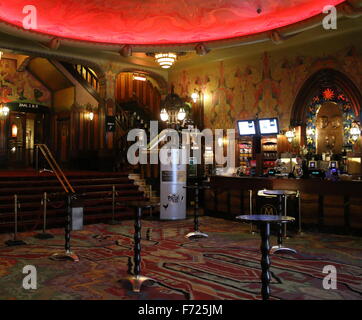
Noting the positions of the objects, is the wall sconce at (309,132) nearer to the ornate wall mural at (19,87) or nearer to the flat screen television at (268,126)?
the flat screen television at (268,126)

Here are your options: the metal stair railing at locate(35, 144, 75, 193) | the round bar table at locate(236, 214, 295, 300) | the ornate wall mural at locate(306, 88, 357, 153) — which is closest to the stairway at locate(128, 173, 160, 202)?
A: the metal stair railing at locate(35, 144, 75, 193)

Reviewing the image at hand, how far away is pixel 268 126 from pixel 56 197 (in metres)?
6.33

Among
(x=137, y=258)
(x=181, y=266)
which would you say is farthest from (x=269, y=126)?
(x=137, y=258)

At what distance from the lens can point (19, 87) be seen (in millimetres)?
16469

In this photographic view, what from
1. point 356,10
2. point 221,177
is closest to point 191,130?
point 221,177

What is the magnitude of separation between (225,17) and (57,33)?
414cm

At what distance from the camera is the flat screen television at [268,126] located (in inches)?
468

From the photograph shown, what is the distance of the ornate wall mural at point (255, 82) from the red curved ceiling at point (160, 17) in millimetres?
2320

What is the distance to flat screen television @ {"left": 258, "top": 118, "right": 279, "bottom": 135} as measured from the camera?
A: 11.9 metres

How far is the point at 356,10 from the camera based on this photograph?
749 cm

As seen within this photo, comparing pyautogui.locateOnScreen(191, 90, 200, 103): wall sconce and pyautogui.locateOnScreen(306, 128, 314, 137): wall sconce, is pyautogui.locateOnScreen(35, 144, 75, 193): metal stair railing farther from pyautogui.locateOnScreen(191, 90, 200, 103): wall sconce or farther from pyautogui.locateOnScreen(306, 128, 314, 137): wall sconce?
pyautogui.locateOnScreen(306, 128, 314, 137): wall sconce

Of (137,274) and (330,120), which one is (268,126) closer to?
(330,120)
